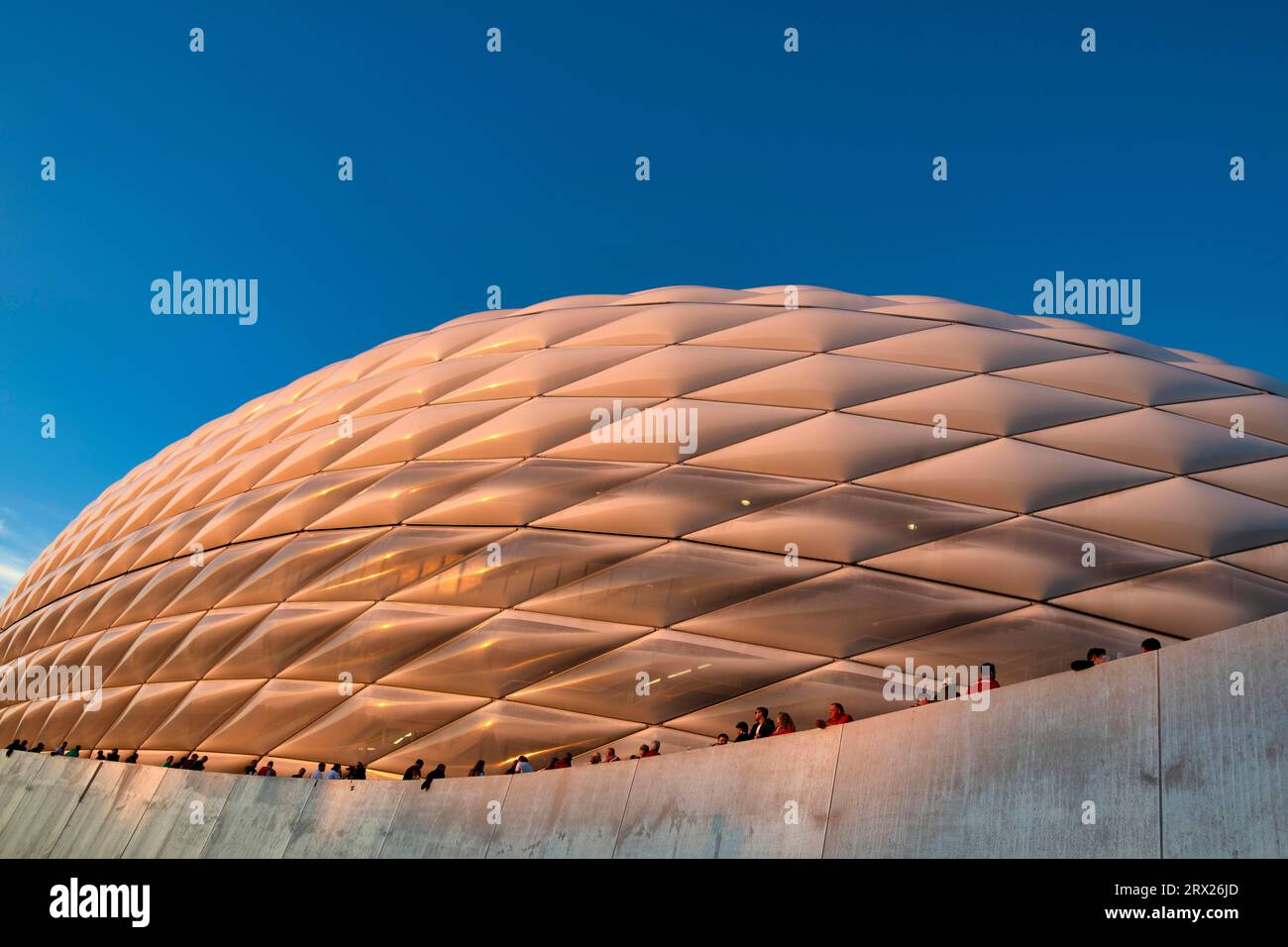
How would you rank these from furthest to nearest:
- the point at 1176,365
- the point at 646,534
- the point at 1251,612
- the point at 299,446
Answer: the point at 299,446, the point at 1176,365, the point at 646,534, the point at 1251,612

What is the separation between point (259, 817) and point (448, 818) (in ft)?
9.09

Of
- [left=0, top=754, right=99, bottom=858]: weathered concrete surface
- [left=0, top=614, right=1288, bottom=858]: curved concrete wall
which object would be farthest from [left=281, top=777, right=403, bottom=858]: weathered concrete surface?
[left=0, top=754, right=99, bottom=858]: weathered concrete surface

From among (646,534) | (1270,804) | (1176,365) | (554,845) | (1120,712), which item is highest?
(1176,365)

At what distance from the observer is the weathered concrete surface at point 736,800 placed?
8336 mm

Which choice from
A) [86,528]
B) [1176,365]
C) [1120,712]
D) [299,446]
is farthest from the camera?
[86,528]

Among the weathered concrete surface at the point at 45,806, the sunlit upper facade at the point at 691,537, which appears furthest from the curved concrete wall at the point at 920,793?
the sunlit upper facade at the point at 691,537

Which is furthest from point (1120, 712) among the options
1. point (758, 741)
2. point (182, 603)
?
point (182, 603)

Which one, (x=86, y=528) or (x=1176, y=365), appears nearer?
(x=1176, y=365)

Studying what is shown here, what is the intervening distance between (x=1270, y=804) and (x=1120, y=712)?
44.7 inches

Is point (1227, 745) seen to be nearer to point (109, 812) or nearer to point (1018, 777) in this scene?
point (1018, 777)

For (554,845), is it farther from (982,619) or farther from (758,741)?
(982,619)

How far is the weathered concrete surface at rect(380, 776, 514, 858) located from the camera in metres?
10.1

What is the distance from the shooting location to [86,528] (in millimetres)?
29203

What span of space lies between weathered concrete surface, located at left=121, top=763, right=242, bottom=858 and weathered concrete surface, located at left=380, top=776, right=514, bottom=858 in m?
2.65
